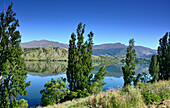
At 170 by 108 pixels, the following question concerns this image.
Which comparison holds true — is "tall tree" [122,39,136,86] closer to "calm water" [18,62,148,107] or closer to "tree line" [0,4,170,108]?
"tree line" [0,4,170,108]

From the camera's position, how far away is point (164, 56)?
139ft

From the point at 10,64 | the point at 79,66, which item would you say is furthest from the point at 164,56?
the point at 10,64

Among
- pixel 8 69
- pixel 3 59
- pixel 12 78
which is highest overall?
pixel 3 59

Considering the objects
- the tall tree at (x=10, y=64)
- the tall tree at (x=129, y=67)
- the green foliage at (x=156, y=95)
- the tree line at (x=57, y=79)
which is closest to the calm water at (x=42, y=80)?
the green foliage at (x=156, y=95)

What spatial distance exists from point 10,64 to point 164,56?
46.0 metres

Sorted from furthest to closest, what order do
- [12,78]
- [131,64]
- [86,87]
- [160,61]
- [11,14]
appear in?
[160,61] → [131,64] → [86,87] → [11,14] → [12,78]

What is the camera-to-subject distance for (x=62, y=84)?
25.3 meters

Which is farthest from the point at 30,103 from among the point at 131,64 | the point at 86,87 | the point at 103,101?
the point at 103,101

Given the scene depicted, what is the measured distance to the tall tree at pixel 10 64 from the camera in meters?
18.0

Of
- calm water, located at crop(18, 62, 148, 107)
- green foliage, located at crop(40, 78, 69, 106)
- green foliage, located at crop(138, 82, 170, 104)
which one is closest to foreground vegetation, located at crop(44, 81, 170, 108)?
green foliage, located at crop(138, 82, 170, 104)

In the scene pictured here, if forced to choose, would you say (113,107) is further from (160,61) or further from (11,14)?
(160,61)

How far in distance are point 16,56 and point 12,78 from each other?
3444 mm

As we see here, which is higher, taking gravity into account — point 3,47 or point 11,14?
point 11,14

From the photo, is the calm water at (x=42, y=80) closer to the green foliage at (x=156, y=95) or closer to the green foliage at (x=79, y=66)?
the green foliage at (x=156, y=95)
